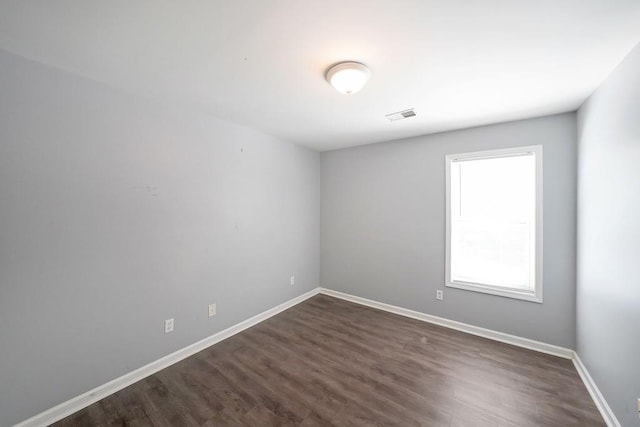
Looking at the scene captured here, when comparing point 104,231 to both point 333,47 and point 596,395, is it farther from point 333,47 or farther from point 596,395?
point 596,395

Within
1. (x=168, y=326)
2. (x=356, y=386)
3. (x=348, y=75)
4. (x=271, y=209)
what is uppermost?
(x=348, y=75)

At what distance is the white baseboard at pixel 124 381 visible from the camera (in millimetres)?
1624

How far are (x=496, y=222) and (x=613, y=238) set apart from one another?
1.14 m

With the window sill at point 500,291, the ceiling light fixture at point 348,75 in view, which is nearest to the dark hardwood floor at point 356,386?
the window sill at point 500,291

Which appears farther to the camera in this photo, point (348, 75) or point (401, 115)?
point (401, 115)

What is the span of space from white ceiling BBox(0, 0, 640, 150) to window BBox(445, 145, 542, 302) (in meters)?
0.68

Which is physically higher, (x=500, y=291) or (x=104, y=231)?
(x=104, y=231)

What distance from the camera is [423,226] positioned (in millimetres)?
3205

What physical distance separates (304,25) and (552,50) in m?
1.55

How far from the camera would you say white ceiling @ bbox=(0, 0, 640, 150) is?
3.92ft

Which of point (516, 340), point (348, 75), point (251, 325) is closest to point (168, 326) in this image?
point (251, 325)

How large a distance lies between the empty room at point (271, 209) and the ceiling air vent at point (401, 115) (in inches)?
1.6

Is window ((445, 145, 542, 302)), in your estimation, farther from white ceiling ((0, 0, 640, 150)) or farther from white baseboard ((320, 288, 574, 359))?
white ceiling ((0, 0, 640, 150))

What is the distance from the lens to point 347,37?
54.4 inches
